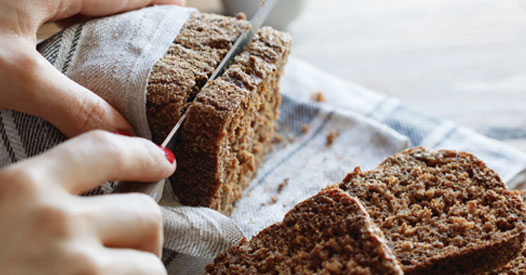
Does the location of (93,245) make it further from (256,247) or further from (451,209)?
(451,209)

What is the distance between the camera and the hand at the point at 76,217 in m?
1.50

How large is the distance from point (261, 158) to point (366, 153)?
0.69 m

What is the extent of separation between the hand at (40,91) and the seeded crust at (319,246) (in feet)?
2.49

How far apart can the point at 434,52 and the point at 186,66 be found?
2.56 metres

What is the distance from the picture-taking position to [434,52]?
4328mm

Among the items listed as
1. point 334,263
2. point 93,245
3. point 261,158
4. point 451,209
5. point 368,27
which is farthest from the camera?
point 368,27

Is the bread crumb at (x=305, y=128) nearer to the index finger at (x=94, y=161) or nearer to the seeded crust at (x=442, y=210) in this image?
the seeded crust at (x=442, y=210)

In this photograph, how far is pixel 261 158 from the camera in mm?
3391

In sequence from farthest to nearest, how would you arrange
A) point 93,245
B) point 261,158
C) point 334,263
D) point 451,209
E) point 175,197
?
1. point 261,158
2. point 175,197
3. point 451,209
4. point 334,263
5. point 93,245

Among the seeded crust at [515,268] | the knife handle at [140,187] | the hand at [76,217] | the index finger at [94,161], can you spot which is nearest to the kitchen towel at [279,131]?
the knife handle at [140,187]

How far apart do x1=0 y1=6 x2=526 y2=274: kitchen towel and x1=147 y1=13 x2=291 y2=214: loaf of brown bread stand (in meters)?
0.09

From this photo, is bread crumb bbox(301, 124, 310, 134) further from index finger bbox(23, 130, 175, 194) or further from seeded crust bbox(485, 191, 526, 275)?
index finger bbox(23, 130, 175, 194)

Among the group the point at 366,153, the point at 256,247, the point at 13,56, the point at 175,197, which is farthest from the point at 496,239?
the point at 13,56

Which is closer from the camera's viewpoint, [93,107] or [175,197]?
[93,107]
